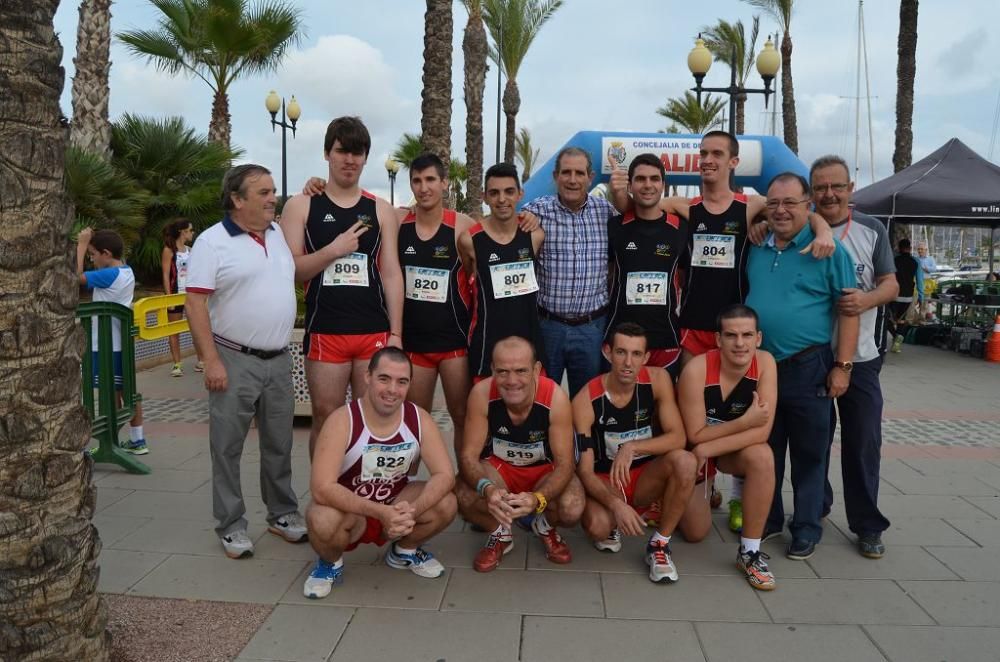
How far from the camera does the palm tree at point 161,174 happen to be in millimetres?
12656

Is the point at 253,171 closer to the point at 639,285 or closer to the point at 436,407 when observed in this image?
the point at 639,285

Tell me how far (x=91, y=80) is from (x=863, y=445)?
1298 cm

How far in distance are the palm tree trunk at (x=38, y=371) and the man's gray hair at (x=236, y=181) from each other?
1.24 m

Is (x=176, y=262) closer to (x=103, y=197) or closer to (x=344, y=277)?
(x=103, y=197)

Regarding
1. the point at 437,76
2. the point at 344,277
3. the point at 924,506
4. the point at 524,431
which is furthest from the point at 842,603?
the point at 437,76

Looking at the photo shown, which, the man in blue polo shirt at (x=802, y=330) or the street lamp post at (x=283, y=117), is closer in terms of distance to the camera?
the man in blue polo shirt at (x=802, y=330)

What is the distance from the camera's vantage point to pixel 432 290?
387 centimetres

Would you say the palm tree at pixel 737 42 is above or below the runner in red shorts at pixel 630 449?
above

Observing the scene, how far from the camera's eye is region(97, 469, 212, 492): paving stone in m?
4.75

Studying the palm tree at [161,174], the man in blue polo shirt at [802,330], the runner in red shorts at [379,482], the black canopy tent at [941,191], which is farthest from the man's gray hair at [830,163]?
the palm tree at [161,174]

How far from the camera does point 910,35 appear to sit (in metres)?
14.2

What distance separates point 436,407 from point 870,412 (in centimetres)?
440

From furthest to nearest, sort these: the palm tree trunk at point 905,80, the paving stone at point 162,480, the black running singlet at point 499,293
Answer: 1. the palm tree trunk at point 905,80
2. the paving stone at point 162,480
3. the black running singlet at point 499,293

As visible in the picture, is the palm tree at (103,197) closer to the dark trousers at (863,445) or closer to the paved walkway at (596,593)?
the paved walkway at (596,593)
